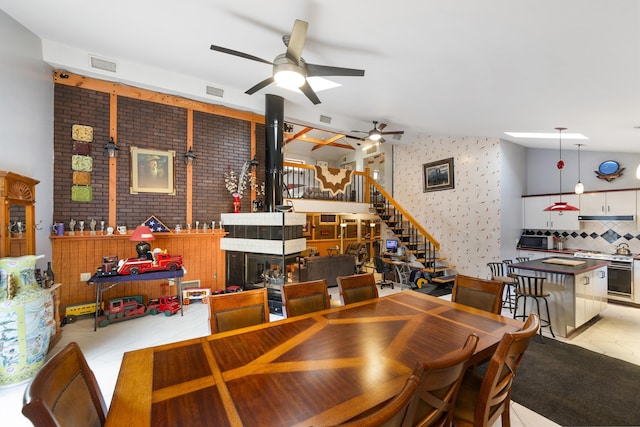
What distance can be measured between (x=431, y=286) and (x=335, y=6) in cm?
575

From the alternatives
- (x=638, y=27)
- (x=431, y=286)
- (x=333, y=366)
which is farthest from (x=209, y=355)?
(x=431, y=286)

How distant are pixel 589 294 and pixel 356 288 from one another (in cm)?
381

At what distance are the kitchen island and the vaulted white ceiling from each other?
209 centimetres

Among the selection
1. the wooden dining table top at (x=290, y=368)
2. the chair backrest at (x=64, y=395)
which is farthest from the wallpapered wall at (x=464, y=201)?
the chair backrest at (x=64, y=395)

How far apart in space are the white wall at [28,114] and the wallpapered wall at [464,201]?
7864mm

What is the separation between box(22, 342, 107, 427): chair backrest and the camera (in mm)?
768

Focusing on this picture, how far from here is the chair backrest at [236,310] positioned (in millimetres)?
1926

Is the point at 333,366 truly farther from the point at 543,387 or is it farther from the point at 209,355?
the point at 543,387

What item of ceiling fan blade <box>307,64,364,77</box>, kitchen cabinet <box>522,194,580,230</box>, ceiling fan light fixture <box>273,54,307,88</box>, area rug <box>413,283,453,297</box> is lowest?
area rug <box>413,283,453,297</box>

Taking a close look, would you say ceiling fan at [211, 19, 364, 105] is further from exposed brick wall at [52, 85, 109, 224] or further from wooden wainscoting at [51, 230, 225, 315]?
wooden wainscoting at [51, 230, 225, 315]

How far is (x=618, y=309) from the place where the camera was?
4.77 m

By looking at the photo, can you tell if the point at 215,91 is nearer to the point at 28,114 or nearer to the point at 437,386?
the point at 28,114

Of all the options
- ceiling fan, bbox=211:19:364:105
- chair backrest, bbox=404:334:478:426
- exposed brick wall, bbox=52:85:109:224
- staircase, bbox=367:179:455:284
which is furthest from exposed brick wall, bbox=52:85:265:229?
chair backrest, bbox=404:334:478:426

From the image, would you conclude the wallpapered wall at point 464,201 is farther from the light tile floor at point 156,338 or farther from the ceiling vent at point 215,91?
→ the ceiling vent at point 215,91
